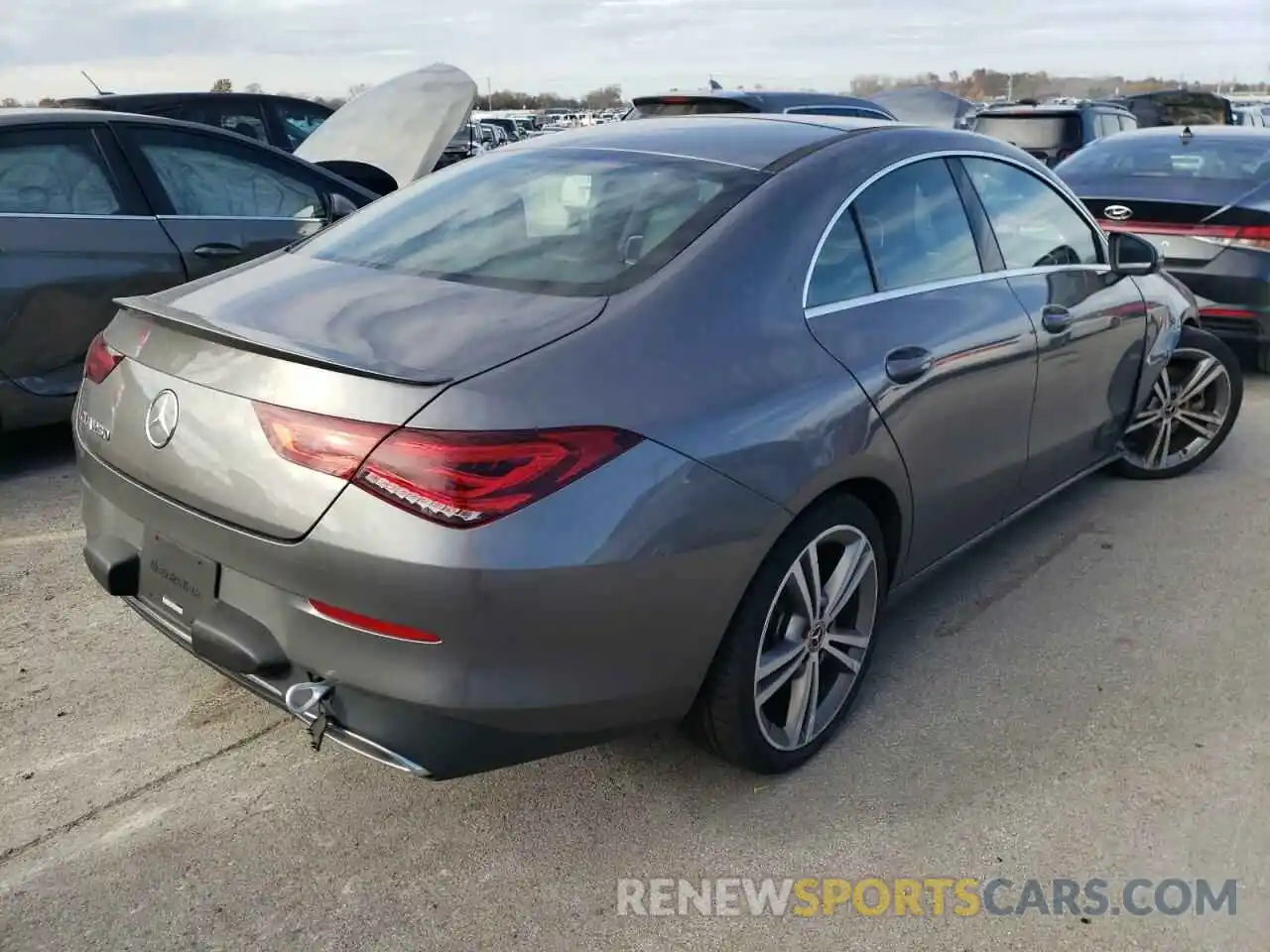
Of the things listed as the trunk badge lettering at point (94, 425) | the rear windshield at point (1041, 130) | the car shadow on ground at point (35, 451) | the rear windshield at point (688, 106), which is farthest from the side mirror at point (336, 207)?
the rear windshield at point (1041, 130)

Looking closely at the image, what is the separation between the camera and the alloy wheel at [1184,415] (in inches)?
192

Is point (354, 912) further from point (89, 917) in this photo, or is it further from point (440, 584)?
point (440, 584)

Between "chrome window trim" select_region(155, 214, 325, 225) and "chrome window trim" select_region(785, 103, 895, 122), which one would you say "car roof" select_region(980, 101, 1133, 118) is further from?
"chrome window trim" select_region(155, 214, 325, 225)

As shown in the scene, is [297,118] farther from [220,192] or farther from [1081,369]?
[1081,369]

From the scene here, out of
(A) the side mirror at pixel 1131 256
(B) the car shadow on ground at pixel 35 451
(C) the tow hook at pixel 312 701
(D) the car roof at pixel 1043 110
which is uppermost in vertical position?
(D) the car roof at pixel 1043 110

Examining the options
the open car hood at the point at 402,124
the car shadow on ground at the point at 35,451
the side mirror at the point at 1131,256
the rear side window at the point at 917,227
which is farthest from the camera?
the open car hood at the point at 402,124

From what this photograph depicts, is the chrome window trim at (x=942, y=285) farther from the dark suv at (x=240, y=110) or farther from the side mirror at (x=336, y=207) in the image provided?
the dark suv at (x=240, y=110)

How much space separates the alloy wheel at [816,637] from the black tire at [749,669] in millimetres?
26

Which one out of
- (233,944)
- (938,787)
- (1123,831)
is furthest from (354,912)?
(1123,831)

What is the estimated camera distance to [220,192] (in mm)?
5262

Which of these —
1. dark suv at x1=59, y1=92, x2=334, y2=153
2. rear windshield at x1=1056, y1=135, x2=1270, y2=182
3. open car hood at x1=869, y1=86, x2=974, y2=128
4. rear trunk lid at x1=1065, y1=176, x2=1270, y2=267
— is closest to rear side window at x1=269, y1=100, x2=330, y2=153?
dark suv at x1=59, y1=92, x2=334, y2=153

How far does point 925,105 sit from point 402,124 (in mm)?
11966

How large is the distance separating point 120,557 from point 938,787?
204 cm

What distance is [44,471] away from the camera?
4766 mm
